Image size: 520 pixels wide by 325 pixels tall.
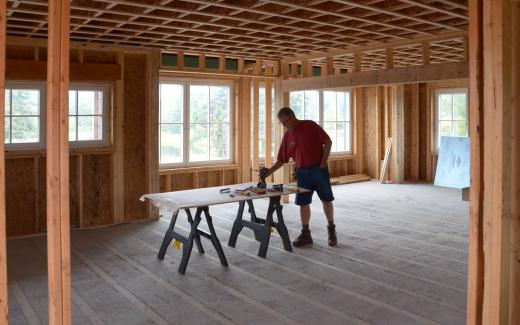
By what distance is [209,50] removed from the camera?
7887mm

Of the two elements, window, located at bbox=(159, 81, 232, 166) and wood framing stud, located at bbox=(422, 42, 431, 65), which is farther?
window, located at bbox=(159, 81, 232, 166)

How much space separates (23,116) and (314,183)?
3.84 meters

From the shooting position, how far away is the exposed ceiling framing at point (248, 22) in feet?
16.4

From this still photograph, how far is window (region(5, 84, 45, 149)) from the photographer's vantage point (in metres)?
6.38

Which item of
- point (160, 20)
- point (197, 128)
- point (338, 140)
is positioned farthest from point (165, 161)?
point (338, 140)

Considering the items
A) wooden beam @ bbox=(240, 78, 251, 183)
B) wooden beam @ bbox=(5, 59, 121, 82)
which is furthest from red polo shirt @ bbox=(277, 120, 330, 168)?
wooden beam @ bbox=(240, 78, 251, 183)

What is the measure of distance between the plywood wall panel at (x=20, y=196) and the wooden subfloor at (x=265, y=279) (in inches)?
12.5

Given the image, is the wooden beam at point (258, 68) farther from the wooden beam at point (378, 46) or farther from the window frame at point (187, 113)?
the window frame at point (187, 113)

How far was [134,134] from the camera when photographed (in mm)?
7363

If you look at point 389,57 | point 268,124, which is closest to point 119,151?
point 268,124

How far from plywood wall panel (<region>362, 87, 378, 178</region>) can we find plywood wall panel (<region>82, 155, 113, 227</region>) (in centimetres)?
725

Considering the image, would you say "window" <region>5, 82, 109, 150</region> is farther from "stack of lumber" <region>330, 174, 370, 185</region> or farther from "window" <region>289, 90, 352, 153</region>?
"stack of lumber" <region>330, 174, 370, 185</region>

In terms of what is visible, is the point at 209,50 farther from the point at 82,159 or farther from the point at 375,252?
the point at 375,252

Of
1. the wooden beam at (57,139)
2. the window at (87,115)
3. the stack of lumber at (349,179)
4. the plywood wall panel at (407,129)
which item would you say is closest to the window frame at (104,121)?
the window at (87,115)
